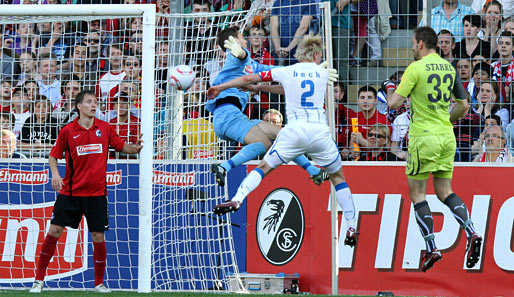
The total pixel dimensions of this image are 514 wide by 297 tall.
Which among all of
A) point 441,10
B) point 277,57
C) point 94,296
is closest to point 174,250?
point 94,296

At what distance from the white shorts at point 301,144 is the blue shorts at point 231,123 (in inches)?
24.3

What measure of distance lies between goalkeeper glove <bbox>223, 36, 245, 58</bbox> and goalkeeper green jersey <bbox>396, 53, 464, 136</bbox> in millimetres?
1769

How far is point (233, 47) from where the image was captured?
907 cm

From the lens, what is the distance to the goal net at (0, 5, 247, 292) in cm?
1075

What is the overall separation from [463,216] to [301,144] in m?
1.88

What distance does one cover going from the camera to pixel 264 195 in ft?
35.7

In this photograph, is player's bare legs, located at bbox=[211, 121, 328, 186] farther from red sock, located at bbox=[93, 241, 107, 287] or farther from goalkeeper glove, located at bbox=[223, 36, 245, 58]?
red sock, located at bbox=[93, 241, 107, 287]

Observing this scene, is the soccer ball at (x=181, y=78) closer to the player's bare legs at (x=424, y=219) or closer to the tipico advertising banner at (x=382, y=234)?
the tipico advertising banner at (x=382, y=234)

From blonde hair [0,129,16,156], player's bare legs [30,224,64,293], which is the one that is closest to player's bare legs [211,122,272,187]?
player's bare legs [30,224,64,293]

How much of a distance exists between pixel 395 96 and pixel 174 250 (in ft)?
12.6

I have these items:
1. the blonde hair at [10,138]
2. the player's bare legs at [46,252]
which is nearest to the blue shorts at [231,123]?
the player's bare legs at [46,252]

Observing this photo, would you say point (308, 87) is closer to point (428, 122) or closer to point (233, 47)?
point (233, 47)

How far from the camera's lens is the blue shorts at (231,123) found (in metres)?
9.49

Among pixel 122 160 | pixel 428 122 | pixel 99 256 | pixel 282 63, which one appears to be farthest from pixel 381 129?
pixel 99 256
